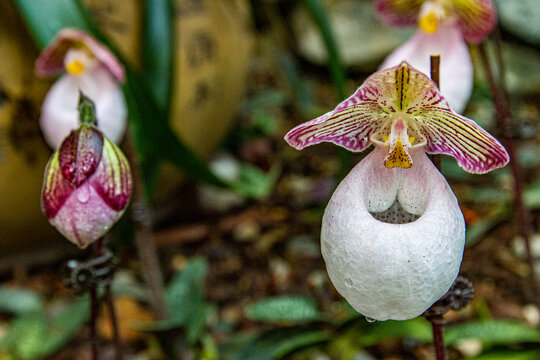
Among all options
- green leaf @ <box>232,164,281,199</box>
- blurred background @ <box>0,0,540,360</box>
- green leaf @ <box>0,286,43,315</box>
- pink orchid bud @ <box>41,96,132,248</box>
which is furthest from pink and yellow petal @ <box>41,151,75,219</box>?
green leaf @ <box>232,164,281,199</box>

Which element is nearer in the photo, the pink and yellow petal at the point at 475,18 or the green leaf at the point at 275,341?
the pink and yellow petal at the point at 475,18

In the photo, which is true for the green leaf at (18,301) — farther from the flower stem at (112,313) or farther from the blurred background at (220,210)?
the flower stem at (112,313)

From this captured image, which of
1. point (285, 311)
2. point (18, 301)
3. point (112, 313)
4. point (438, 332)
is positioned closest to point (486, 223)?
point (285, 311)

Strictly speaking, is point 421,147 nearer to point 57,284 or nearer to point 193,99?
point 193,99

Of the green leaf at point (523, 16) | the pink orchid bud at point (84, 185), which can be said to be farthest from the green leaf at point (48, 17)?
the green leaf at point (523, 16)

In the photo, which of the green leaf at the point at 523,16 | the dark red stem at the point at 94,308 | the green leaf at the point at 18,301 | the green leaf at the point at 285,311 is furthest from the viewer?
the green leaf at the point at 523,16

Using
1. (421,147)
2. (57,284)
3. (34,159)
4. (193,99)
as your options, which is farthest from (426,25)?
(57,284)
